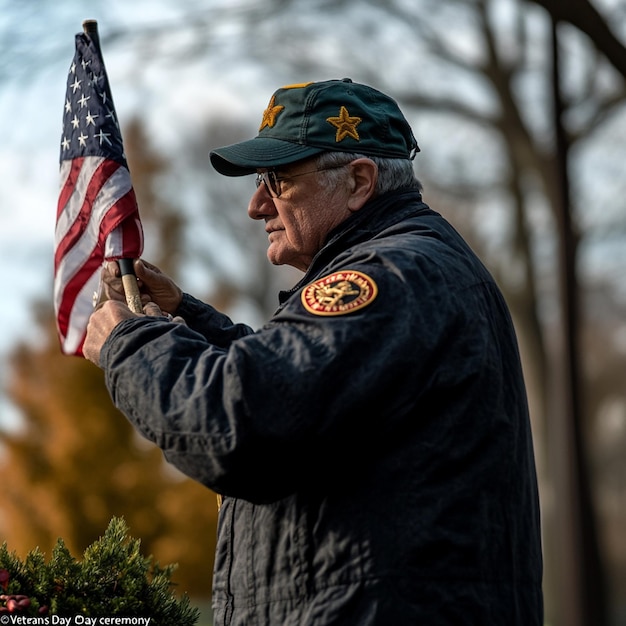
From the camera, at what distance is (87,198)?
3.92 meters

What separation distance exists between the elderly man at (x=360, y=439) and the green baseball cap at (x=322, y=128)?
420 mm

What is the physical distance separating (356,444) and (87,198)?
178 cm

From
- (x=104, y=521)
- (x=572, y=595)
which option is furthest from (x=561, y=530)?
(x=104, y=521)

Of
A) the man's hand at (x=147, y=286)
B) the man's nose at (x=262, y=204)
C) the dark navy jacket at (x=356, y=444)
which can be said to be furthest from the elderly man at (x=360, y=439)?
the man's hand at (x=147, y=286)

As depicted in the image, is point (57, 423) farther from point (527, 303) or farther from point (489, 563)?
point (489, 563)

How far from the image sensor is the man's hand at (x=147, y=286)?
→ 3.65 m

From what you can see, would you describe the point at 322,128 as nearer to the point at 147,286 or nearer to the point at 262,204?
the point at 262,204

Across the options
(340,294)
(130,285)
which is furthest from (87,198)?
(340,294)

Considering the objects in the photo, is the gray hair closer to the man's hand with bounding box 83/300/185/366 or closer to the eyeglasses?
the eyeglasses

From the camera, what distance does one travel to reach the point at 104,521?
17344 mm

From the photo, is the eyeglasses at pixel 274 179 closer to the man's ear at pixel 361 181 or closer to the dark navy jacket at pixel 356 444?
the man's ear at pixel 361 181

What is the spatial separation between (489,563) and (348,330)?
657 mm

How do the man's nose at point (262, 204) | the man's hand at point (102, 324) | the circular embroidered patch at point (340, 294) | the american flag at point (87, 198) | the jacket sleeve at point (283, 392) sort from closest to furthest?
1. the jacket sleeve at point (283, 392)
2. the circular embroidered patch at point (340, 294)
3. the man's hand at point (102, 324)
4. the man's nose at point (262, 204)
5. the american flag at point (87, 198)

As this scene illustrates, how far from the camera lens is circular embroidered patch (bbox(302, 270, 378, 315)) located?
259 cm
